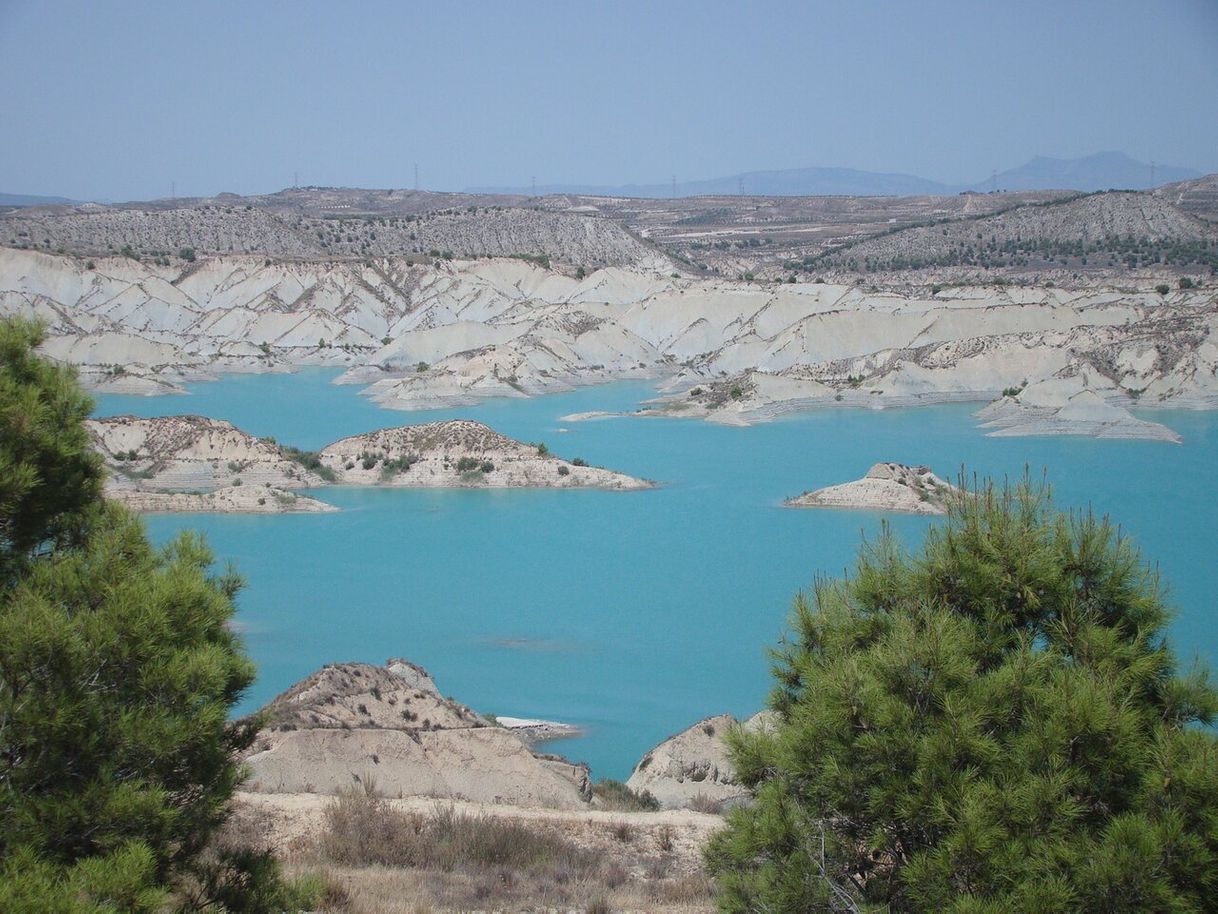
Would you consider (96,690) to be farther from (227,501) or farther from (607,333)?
(607,333)

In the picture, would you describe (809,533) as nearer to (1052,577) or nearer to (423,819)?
(423,819)

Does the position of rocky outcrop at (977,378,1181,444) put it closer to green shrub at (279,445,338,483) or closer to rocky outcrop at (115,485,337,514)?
green shrub at (279,445,338,483)

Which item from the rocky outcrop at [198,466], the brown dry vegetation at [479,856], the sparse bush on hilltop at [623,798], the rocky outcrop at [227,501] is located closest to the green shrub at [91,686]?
the brown dry vegetation at [479,856]


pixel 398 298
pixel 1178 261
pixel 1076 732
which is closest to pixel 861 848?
pixel 1076 732

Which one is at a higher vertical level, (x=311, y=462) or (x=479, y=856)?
(x=479, y=856)

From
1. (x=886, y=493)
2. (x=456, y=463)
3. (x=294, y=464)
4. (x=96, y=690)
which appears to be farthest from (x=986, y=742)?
(x=294, y=464)
